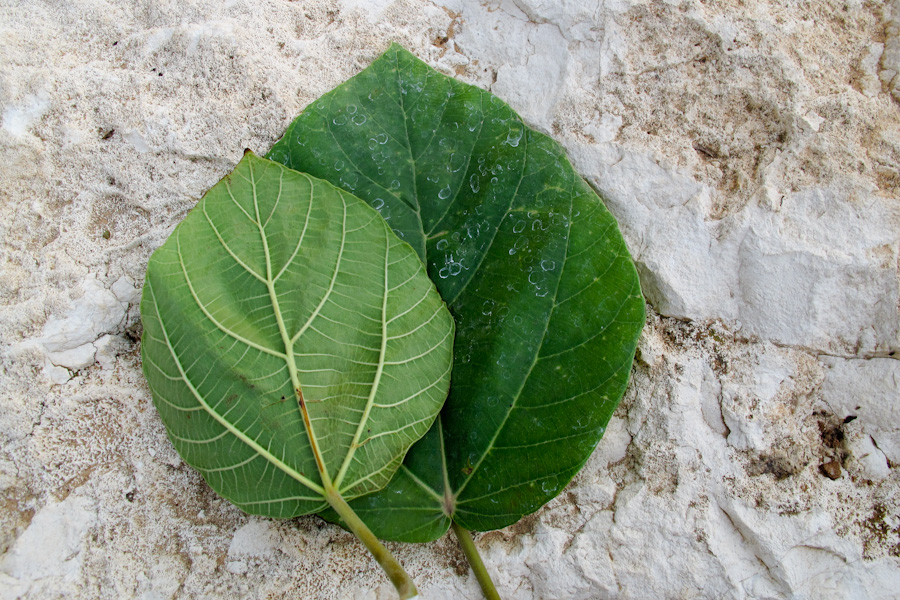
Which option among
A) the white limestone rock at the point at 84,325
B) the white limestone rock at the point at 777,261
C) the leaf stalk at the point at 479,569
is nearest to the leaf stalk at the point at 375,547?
the leaf stalk at the point at 479,569

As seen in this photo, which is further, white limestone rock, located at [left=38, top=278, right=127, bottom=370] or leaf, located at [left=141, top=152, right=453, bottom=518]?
white limestone rock, located at [left=38, top=278, right=127, bottom=370]

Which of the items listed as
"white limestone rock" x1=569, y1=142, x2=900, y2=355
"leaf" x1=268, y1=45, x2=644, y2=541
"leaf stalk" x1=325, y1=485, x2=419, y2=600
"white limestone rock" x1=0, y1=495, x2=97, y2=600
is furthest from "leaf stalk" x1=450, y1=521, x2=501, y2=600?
"white limestone rock" x1=0, y1=495, x2=97, y2=600

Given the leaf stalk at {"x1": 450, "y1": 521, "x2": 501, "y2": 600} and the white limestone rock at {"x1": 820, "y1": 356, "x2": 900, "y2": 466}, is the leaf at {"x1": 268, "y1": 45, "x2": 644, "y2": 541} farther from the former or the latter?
the white limestone rock at {"x1": 820, "y1": 356, "x2": 900, "y2": 466}

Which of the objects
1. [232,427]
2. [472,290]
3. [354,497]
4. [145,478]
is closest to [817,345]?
[472,290]

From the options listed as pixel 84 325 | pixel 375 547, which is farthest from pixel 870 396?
pixel 84 325

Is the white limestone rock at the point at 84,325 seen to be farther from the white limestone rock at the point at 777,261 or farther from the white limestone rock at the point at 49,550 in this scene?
the white limestone rock at the point at 777,261

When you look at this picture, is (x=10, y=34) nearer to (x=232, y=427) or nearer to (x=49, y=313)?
(x=49, y=313)
